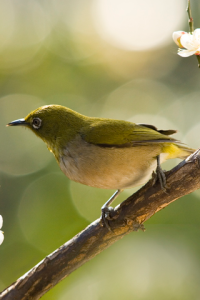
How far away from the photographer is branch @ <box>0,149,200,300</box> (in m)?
3.16

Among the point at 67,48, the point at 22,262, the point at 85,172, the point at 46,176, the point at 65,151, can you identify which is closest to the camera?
the point at 85,172

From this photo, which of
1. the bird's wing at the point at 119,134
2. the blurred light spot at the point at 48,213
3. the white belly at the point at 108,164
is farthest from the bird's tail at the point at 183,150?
the blurred light spot at the point at 48,213

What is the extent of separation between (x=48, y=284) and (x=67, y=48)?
4.80 meters

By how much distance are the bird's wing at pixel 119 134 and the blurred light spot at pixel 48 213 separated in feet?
5.91

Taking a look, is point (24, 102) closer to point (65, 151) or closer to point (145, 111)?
point (145, 111)

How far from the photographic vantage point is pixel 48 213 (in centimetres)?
555

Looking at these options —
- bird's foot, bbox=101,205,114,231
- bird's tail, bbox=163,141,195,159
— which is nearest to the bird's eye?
bird's foot, bbox=101,205,114,231

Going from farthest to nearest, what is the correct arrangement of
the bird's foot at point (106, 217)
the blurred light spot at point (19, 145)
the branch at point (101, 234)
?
the blurred light spot at point (19, 145)
the bird's foot at point (106, 217)
the branch at point (101, 234)

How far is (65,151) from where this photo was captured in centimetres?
381

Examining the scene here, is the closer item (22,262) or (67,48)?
(22,262)

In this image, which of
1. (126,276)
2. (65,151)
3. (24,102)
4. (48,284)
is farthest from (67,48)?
(48,284)

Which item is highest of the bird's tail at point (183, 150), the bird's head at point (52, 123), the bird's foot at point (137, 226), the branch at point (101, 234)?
the bird's head at point (52, 123)

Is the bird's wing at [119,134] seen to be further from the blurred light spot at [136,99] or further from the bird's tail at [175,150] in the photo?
the blurred light spot at [136,99]

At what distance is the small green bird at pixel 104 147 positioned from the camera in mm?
3539
